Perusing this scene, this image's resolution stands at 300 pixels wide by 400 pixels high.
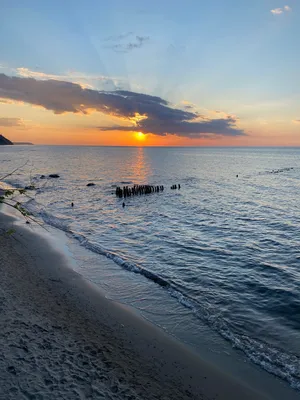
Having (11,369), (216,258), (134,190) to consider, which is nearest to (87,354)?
(11,369)

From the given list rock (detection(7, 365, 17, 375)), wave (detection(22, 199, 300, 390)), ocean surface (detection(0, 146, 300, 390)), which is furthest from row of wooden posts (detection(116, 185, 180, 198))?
rock (detection(7, 365, 17, 375))

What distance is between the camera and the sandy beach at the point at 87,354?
7.45m

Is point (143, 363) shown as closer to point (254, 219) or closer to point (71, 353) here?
point (71, 353)

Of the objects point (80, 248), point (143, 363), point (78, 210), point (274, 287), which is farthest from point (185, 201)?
point (143, 363)

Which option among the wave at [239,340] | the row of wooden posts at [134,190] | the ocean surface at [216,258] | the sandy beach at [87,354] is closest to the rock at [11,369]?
the sandy beach at [87,354]

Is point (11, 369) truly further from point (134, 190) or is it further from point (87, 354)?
point (134, 190)

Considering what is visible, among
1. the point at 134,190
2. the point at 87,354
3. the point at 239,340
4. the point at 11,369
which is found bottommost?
the point at 239,340

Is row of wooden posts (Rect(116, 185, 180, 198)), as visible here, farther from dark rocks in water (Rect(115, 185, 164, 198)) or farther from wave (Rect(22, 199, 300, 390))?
wave (Rect(22, 199, 300, 390))

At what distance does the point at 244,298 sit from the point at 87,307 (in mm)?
7809

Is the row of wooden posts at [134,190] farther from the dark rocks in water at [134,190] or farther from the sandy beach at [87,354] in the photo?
the sandy beach at [87,354]

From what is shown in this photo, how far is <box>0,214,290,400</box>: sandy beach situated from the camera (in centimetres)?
745

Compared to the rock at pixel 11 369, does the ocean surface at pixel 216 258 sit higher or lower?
lower

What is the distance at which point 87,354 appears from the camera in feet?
29.5

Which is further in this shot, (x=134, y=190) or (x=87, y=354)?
(x=134, y=190)
